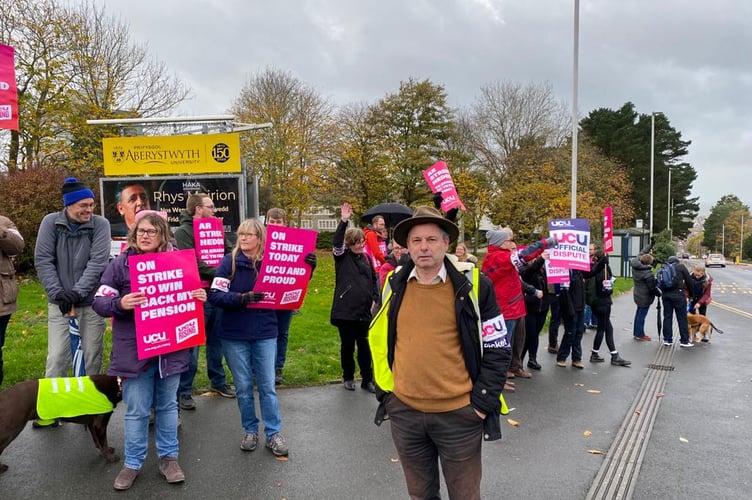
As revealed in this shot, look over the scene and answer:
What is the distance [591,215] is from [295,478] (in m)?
30.2

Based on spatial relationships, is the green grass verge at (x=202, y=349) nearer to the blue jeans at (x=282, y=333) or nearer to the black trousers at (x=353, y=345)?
the blue jeans at (x=282, y=333)

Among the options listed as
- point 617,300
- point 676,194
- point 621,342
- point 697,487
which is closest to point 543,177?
point 617,300

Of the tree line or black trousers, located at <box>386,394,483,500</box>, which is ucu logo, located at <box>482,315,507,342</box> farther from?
the tree line

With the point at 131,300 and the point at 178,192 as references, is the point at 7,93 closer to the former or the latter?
the point at 131,300

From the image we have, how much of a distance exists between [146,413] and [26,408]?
79cm

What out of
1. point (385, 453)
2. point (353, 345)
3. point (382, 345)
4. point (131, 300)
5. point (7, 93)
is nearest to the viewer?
point (382, 345)

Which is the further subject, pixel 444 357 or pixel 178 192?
pixel 178 192

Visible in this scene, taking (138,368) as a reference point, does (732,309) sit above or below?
below

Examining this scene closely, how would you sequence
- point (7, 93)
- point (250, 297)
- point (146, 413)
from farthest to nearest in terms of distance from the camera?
point (7, 93)
point (250, 297)
point (146, 413)

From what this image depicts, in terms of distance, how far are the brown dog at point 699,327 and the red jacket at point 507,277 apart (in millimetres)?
6138

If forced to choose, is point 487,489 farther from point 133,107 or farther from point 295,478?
point 133,107

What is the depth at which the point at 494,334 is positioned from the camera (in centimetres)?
267

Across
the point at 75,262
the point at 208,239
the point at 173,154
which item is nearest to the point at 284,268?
the point at 208,239

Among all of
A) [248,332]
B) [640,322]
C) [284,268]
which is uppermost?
[284,268]
